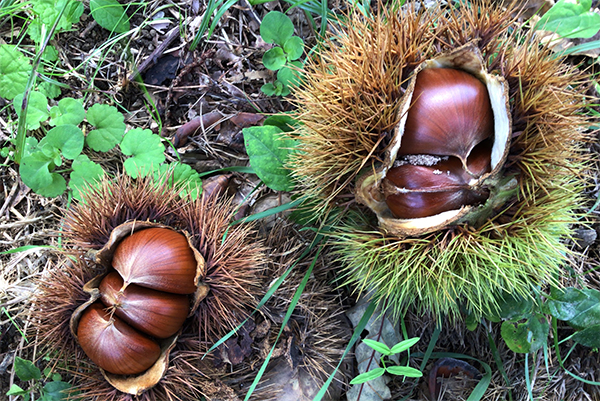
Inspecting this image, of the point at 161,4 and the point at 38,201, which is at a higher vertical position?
the point at 161,4

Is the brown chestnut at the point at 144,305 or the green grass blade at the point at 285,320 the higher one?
the brown chestnut at the point at 144,305

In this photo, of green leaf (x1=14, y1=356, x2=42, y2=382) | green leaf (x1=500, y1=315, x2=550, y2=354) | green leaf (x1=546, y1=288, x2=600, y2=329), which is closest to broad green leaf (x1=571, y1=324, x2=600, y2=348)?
green leaf (x1=546, y1=288, x2=600, y2=329)

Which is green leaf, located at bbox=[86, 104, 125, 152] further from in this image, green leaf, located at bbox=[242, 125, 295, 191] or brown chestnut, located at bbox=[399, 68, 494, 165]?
brown chestnut, located at bbox=[399, 68, 494, 165]

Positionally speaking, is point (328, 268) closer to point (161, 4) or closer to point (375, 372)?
point (375, 372)

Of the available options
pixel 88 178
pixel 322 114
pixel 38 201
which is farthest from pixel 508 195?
pixel 38 201

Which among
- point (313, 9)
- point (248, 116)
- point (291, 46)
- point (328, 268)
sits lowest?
point (328, 268)

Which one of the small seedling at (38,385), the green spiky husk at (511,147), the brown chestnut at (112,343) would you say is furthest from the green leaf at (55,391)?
the green spiky husk at (511,147)

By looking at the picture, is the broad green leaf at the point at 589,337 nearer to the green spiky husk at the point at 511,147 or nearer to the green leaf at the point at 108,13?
the green spiky husk at the point at 511,147
